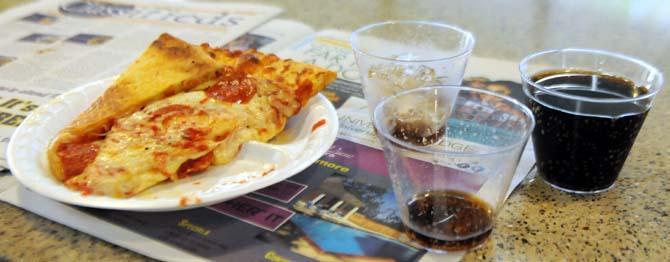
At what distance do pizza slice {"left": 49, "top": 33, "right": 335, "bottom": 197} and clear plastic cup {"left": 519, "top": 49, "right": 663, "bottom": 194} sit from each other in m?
0.23

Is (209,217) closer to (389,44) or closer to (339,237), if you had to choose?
(339,237)

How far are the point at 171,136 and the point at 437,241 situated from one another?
0.81ft

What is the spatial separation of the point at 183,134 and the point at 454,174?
24 cm

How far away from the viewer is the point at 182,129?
0.56 meters

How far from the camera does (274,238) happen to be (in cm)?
50

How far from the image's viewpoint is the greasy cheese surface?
51 cm

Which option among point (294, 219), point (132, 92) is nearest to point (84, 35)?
point (132, 92)

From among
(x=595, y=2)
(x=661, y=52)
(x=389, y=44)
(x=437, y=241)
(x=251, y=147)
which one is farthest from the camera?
(x=595, y=2)

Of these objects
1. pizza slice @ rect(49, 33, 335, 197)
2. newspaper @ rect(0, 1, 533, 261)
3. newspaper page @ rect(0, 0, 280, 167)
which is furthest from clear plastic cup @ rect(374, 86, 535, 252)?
newspaper page @ rect(0, 0, 280, 167)

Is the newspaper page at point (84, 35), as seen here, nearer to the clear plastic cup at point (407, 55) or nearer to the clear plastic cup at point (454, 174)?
the clear plastic cup at point (407, 55)

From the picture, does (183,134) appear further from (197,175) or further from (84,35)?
(84,35)

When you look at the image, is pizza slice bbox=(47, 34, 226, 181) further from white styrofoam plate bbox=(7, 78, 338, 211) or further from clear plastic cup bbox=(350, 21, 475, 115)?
clear plastic cup bbox=(350, 21, 475, 115)

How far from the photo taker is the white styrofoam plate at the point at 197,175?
1.58 feet

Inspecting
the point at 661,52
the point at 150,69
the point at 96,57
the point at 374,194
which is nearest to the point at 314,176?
the point at 374,194
